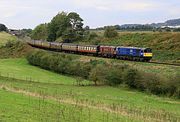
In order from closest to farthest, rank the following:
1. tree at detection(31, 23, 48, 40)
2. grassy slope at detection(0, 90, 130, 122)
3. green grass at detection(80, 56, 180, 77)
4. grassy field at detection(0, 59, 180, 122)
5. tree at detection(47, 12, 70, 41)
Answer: grassy slope at detection(0, 90, 130, 122) < grassy field at detection(0, 59, 180, 122) < green grass at detection(80, 56, 180, 77) < tree at detection(47, 12, 70, 41) < tree at detection(31, 23, 48, 40)

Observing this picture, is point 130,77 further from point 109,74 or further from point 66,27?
point 66,27

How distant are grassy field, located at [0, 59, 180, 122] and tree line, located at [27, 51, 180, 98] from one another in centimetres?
175

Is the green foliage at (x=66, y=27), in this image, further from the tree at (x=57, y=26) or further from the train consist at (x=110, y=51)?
the train consist at (x=110, y=51)

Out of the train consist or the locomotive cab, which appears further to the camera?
the train consist

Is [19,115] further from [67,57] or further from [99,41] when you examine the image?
[99,41]

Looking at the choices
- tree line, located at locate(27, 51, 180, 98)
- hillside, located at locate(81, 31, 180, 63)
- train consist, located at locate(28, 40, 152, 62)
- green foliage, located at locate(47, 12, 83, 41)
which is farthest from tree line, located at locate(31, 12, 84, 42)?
tree line, located at locate(27, 51, 180, 98)

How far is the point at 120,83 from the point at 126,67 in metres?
2.66

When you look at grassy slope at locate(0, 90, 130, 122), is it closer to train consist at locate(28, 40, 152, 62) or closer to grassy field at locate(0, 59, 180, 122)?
grassy field at locate(0, 59, 180, 122)

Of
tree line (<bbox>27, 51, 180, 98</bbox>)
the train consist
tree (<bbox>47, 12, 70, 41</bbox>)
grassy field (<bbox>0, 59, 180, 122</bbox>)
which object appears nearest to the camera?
grassy field (<bbox>0, 59, 180, 122</bbox>)

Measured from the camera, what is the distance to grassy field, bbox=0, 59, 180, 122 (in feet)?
84.6

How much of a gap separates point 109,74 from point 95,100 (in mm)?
21355

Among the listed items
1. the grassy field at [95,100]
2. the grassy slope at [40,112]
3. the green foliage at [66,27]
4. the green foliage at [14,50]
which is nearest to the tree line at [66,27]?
the green foliage at [66,27]

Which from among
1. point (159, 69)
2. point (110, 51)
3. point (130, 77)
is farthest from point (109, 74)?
point (110, 51)

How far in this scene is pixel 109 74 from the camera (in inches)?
2344
